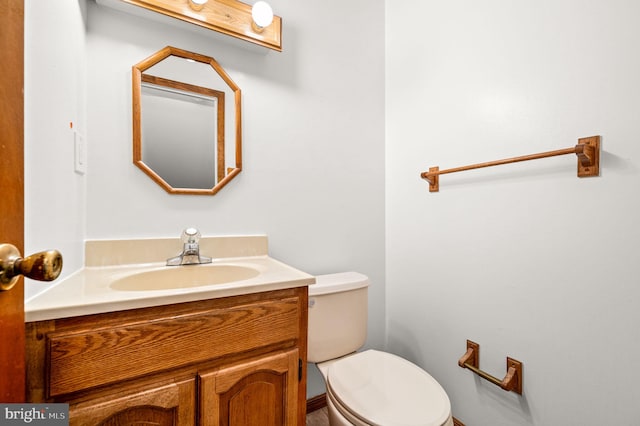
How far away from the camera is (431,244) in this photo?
4.77ft

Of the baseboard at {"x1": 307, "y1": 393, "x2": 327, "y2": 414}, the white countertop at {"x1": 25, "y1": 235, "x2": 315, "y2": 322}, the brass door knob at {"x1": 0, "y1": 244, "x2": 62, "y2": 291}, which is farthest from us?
the baseboard at {"x1": 307, "y1": 393, "x2": 327, "y2": 414}

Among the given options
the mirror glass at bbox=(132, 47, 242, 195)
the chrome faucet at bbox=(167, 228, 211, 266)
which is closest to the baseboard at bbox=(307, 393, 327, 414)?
the chrome faucet at bbox=(167, 228, 211, 266)

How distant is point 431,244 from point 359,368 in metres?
0.71

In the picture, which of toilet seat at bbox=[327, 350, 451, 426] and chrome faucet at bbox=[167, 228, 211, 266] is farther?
chrome faucet at bbox=[167, 228, 211, 266]

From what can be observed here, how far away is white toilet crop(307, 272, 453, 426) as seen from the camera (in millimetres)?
885

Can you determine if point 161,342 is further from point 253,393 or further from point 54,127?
point 54,127

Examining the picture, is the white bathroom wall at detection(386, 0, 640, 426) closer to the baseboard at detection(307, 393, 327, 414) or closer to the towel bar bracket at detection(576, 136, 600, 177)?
the towel bar bracket at detection(576, 136, 600, 177)

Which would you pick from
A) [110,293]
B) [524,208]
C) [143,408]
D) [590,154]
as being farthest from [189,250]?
[590,154]

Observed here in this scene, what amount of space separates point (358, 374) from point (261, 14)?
5.10 feet

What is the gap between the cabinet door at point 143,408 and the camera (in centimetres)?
61

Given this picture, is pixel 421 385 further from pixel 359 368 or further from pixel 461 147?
pixel 461 147

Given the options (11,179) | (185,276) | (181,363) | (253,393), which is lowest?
(253,393)

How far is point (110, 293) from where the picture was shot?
0.68 meters

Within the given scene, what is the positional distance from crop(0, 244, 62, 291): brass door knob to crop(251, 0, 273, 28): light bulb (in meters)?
1.21
